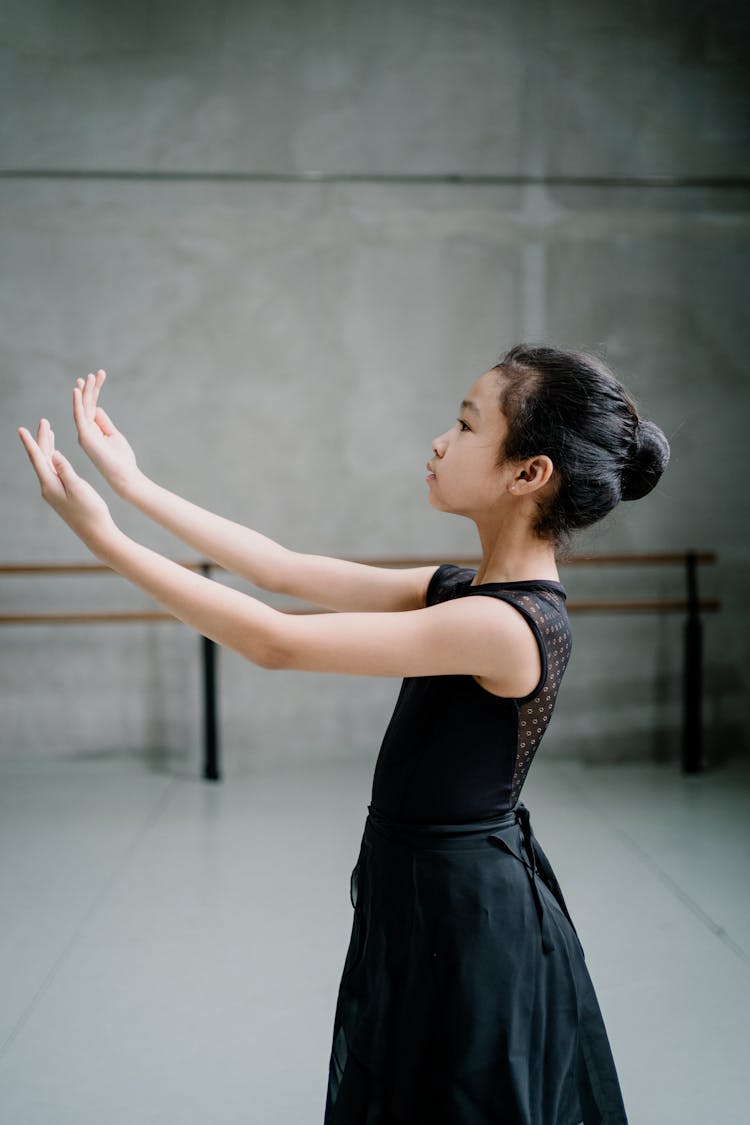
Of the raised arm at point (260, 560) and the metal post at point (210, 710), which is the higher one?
the raised arm at point (260, 560)

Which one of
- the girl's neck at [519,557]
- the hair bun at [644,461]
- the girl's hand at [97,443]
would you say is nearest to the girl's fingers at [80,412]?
the girl's hand at [97,443]

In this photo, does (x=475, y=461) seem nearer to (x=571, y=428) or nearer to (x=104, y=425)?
(x=571, y=428)

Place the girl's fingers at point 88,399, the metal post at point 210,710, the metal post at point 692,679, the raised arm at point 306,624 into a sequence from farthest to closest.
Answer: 1. the metal post at point 692,679
2. the metal post at point 210,710
3. the girl's fingers at point 88,399
4. the raised arm at point 306,624

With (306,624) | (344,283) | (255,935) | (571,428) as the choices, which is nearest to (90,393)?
(306,624)

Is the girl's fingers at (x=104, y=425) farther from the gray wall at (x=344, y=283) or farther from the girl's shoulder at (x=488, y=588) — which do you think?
the gray wall at (x=344, y=283)

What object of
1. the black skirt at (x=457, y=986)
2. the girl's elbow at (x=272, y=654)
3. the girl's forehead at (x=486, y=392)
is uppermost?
the girl's forehead at (x=486, y=392)

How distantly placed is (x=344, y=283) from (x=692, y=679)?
2.16 metres

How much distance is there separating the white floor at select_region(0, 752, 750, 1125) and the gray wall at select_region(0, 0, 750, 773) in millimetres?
471

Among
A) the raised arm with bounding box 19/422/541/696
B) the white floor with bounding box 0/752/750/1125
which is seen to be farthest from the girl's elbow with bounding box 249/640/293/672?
the white floor with bounding box 0/752/750/1125

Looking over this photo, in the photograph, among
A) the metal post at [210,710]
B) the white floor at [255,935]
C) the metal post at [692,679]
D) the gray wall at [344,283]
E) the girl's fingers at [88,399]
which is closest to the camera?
the girl's fingers at [88,399]

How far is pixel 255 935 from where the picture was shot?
2633 millimetres

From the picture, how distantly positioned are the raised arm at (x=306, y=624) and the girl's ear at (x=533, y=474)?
15 centimetres

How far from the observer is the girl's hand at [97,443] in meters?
1.18

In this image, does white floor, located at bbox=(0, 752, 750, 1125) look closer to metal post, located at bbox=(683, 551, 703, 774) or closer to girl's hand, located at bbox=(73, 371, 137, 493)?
metal post, located at bbox=(683, 551, 703, 774)
